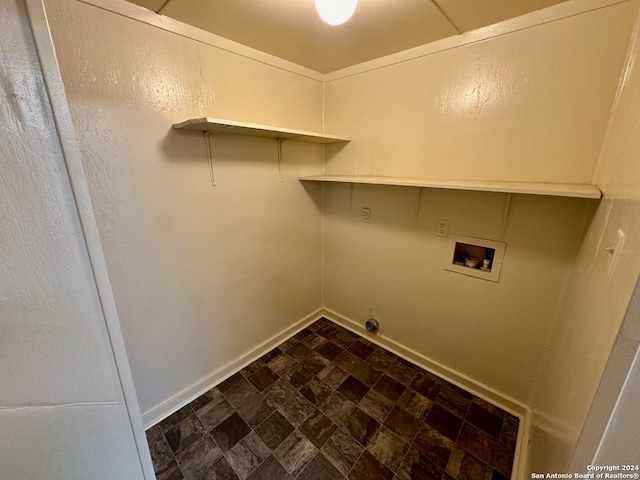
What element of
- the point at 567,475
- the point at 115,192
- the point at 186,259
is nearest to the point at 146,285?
the point at 186,259

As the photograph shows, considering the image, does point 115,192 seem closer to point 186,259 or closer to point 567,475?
point 186,259

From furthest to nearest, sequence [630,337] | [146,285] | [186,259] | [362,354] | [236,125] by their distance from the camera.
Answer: [362,354] → [186,259] → [146,285] → [236,125] → [630,337]

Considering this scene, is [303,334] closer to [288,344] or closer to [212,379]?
[288,344]

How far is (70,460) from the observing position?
24.1 inches

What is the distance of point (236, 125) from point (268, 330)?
1.69 m

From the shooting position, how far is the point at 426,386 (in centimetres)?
191

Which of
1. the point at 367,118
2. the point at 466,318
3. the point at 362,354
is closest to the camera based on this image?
the point at 466,318

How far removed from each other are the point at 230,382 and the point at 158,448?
1.78ft

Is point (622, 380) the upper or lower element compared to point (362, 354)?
upper

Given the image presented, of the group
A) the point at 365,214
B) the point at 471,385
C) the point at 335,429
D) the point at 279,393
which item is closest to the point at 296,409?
the point at 279,393

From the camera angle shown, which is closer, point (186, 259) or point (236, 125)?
→ point (236, 125)

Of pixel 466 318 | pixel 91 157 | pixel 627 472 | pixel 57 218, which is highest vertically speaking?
pixel 91 157

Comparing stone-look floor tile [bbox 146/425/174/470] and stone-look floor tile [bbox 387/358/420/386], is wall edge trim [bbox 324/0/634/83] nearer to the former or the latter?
stone-look floor tile [bbox 387/358/420/386]

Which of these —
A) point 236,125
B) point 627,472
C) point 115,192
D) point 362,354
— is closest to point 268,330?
point 362,354
